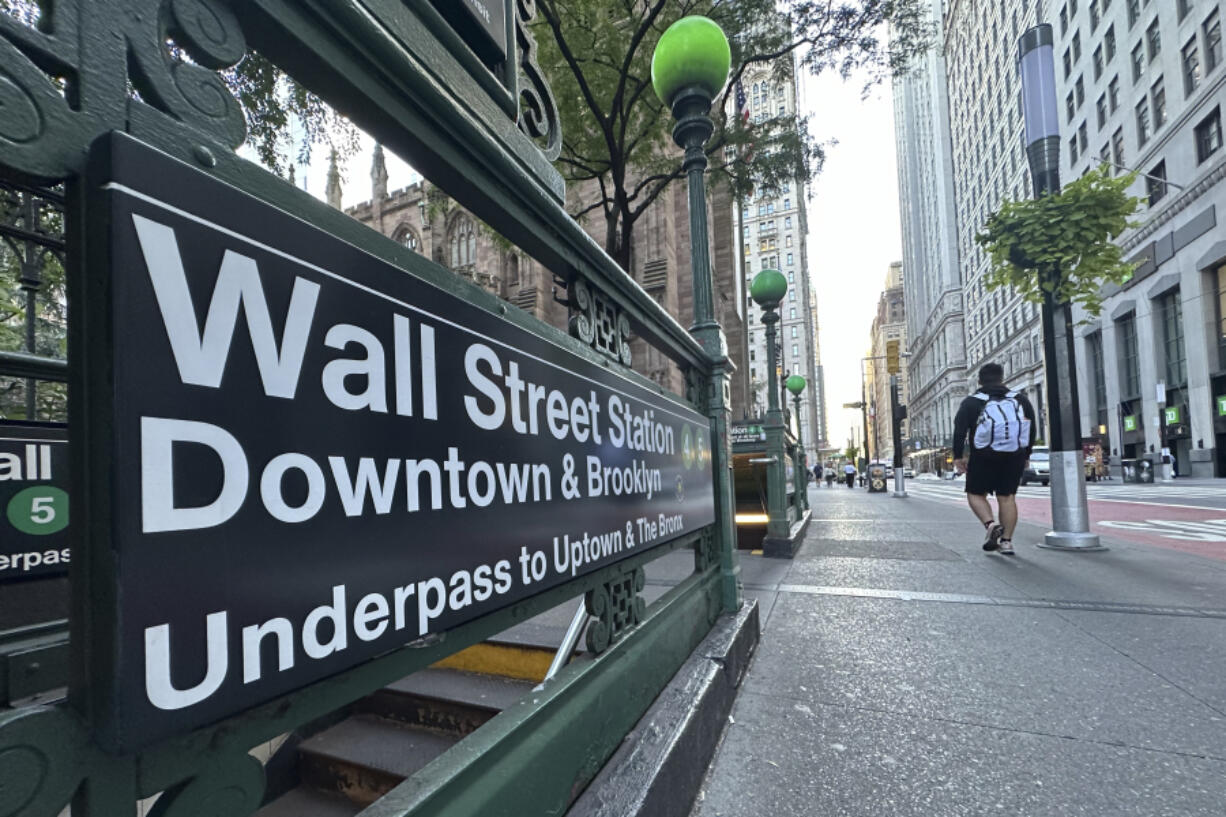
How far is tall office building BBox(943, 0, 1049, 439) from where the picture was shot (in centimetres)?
4581

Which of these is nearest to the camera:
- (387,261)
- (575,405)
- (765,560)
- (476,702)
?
(387,261)

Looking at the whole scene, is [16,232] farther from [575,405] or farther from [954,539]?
[954,539]

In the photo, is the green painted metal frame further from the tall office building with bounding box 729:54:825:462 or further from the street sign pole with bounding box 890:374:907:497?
the tall office building with bounding box 729:54:825:462

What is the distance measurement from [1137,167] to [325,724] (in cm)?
4195

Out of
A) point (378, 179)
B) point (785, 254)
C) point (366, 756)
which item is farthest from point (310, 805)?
point (785, 254)

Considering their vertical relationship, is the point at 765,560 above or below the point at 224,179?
below

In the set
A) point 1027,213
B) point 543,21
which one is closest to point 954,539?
point 1027,213

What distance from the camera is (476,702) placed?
2.35 meters

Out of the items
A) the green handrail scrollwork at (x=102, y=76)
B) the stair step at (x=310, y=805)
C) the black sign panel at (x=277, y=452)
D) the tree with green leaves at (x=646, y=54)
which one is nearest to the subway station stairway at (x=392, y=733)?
the stair step at (x=310, y=805)

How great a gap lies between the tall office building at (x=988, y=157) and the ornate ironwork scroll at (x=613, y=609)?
43764 millimetres

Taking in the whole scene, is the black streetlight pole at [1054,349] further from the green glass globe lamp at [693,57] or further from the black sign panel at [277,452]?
the black sign panel at [277,452]

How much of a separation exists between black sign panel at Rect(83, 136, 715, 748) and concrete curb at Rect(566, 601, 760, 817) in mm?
586

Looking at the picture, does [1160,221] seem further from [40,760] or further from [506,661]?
[40,760]

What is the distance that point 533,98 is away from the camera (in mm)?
2057
